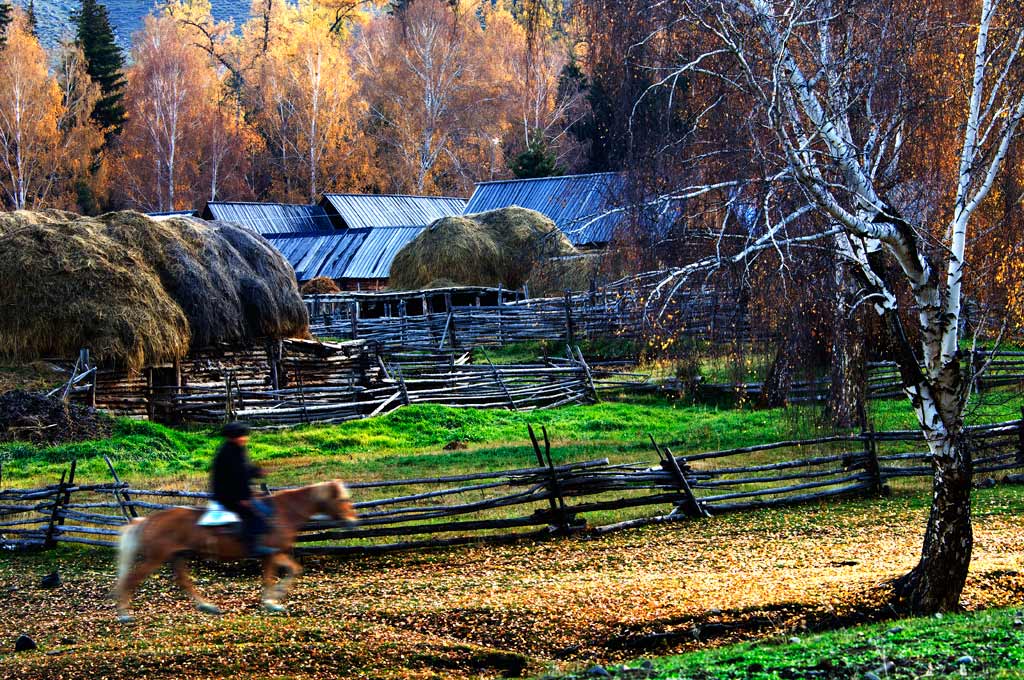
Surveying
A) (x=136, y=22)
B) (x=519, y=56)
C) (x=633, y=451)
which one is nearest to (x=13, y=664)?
(x=633, y=451)

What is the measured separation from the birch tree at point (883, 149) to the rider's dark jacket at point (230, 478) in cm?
→ 383

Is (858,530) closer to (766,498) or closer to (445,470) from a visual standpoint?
(766,498)

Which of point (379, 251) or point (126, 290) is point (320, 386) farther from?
point (379, 251)

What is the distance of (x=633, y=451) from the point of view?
17172 mm

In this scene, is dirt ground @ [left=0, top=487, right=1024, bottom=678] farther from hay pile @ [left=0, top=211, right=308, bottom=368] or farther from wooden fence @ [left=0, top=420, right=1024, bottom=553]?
hay pile @ [left=0, top=211, right=308, bottom=368]

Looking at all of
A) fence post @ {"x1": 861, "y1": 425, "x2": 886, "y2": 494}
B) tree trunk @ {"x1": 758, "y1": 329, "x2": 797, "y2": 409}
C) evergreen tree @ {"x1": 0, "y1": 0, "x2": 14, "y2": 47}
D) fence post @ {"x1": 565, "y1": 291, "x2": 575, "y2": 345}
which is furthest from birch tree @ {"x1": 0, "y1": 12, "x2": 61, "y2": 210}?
fence post @ {"x1": 861, "y1": 425, "x2": 886, "y2": 494}

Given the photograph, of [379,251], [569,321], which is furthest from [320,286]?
[569,321]

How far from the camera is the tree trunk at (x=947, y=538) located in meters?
8.84

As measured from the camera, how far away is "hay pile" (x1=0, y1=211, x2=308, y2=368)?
2022 centimetres

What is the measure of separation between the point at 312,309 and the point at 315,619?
85.3ft

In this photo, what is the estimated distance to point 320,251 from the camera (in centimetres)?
4425

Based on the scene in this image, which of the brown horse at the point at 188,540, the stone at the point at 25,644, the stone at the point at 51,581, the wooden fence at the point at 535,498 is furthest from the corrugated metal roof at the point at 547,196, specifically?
the brown horse at the point at 188,540

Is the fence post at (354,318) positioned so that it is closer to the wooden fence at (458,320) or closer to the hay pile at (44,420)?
the wooden fence at (458,320)

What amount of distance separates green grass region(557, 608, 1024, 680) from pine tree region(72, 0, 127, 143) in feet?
187
